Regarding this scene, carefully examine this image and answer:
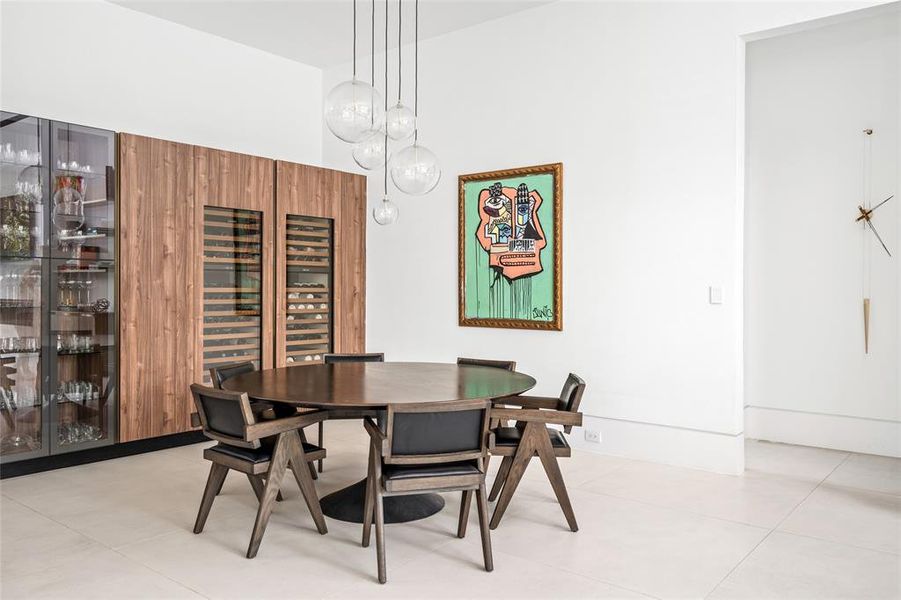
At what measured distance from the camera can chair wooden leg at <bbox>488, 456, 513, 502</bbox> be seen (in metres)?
3.42

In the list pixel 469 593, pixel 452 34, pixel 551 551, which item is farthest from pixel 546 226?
pixel 469 593

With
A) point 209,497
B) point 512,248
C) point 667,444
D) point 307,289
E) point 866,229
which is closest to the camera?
point 209,497

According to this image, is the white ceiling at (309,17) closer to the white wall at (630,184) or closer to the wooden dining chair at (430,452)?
the white wall at (630,184)

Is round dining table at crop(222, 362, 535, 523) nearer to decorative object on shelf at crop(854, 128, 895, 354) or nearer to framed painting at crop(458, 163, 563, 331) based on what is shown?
framed painting at crop(458, 163, 563, 331)

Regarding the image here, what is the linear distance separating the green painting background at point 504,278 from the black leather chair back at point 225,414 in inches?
111

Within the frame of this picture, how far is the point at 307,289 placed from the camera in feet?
19.7

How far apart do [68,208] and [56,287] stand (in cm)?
54

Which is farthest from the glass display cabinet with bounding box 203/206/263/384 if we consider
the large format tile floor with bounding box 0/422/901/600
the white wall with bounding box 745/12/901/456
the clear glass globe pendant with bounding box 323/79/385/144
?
the white wall with bounding box 745/12/901/456

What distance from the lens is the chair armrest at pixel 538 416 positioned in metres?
3.21

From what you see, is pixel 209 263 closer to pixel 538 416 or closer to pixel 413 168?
pixel 413 168

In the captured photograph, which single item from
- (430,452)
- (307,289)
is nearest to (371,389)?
(430,452)

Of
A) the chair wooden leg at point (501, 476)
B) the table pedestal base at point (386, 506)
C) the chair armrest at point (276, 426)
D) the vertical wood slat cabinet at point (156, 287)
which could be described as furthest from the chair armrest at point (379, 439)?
the vertical wood slat cabinet at point (156, 287)

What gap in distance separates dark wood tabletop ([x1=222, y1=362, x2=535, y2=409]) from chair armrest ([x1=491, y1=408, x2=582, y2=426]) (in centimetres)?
11

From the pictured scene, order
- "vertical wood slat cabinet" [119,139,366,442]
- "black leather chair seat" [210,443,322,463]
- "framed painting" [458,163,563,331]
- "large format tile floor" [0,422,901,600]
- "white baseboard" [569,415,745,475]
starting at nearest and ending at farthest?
"large format tile floor" [0,422,901,600] → "black leather chair seat" [210,443,322,463] → "white baseboard" [569,415,745,475] → "vertical wood slat cabinet" [119,139,366,442] → "framed painting" [458,163,563,331]
